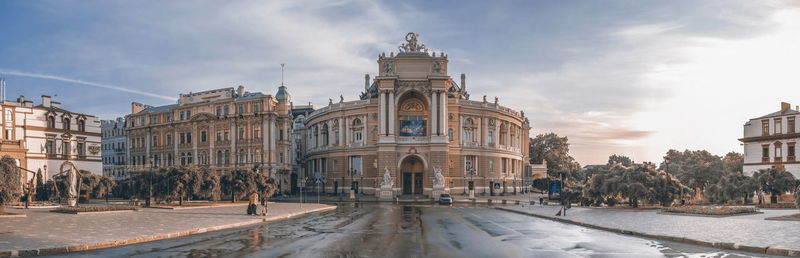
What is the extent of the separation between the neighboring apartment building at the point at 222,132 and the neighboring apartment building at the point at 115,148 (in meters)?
7.01

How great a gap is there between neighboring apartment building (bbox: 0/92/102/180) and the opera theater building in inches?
1169

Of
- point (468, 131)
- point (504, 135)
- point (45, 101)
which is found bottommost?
point (504, 135)

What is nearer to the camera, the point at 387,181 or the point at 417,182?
the point at 387,181

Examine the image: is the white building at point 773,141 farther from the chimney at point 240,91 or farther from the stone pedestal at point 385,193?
the chimney at point 240,91

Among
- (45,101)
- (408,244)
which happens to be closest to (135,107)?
(45,101)

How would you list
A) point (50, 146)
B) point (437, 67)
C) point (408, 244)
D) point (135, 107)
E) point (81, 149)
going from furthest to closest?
point (135, 107), point (437, 67), point (81, 149), point (50, 146), point (408, 244)

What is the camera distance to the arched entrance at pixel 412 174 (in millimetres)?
75812

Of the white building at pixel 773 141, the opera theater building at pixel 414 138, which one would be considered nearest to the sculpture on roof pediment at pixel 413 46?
the opera theater building at pixel 414 138

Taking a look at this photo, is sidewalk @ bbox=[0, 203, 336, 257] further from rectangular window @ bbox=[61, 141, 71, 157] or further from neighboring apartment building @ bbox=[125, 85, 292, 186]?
neighboring apartment building @ bbox=[125, 85, 292, 186]

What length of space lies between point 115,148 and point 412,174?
6195cm

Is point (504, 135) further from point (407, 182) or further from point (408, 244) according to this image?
point (408, 244)

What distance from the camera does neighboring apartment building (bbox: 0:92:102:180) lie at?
64.2 meters

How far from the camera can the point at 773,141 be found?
65.9m

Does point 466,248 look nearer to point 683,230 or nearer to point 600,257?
point 600,257
